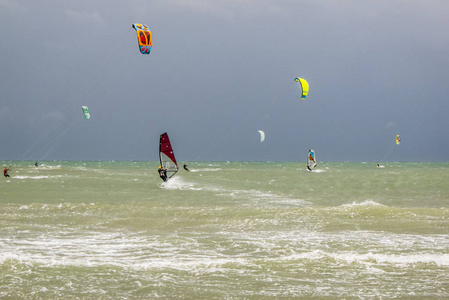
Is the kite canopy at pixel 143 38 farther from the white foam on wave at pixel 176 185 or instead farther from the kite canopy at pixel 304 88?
the kite canopy at pixel 304 88

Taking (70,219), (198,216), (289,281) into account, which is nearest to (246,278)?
(289,281)

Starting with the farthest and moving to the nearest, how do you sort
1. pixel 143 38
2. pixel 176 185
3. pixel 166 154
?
pixel 176 185
pixel 166 154
pixel 143 38

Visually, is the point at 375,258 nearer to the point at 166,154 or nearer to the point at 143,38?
the point at 143,38

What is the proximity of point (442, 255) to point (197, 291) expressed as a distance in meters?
4.31

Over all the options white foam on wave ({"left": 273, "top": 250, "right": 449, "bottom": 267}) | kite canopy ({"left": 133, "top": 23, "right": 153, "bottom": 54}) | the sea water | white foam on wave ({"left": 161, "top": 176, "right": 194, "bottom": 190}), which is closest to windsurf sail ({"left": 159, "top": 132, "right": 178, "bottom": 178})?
white foam on wave ({"left": 161, "top": 176, "right": 194, "bottom": 190})

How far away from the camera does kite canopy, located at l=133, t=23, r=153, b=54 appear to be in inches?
764

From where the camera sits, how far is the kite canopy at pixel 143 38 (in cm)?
1941

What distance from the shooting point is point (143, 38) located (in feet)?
64.0

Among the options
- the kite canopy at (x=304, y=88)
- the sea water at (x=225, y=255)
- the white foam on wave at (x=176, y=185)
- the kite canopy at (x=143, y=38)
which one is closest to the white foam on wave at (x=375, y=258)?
the sea water at (x=225, y=255)

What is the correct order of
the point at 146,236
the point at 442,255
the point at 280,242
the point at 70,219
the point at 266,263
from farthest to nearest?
the point at 70,219 → the point at 146,236 → the point at 280,242 → the point at 442,255 → the point at 266,263

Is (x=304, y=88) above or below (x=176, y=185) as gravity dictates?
above

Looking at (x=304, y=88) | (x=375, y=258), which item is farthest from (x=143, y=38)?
(x=375, y=258)

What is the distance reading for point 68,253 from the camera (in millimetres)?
7262

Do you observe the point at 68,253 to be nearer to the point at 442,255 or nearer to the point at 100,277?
the point at 100,277
